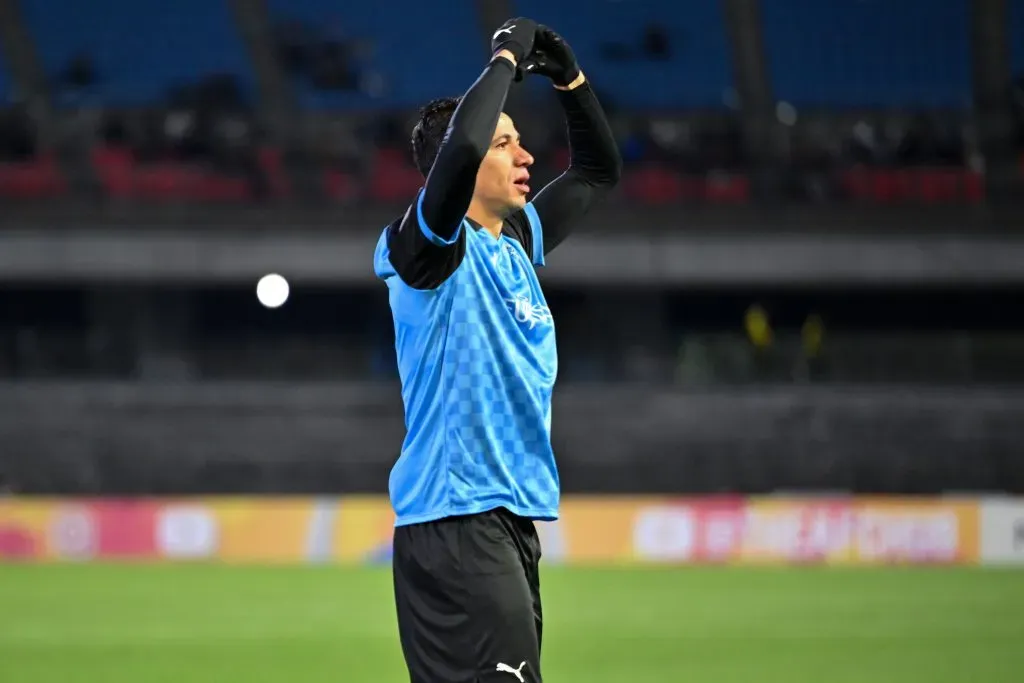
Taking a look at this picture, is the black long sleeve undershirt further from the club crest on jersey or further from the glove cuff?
the club crest on jersey

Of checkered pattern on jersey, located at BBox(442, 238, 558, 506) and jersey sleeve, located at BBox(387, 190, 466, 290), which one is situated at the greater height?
jersey sleeve, located at BBox(387, 190, 466, 290)

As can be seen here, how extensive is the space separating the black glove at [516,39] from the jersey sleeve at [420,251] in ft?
1.58

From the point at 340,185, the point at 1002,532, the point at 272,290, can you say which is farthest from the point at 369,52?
the point at 1002,532

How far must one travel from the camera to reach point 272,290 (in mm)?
27172

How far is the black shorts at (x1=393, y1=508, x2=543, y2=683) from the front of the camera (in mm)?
4113

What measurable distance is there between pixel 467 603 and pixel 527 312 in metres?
0.76

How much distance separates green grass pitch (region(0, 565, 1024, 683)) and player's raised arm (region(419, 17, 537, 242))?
6.76 metres

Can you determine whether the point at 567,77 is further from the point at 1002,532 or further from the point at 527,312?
the point at 1002,532

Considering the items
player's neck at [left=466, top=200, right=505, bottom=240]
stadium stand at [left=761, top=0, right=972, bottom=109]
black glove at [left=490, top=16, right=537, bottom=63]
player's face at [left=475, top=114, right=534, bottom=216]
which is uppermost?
stadium stand at [left=761, top=0, right=972, bottom=109]

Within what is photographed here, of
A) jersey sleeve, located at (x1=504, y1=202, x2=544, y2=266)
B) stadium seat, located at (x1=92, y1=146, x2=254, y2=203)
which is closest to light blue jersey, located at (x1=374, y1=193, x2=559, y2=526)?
jersey sleeve, located at (x1=504, y1=202, x2=544, y2=266)

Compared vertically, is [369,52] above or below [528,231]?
above

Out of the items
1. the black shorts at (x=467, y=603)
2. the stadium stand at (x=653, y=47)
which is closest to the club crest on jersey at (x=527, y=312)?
the black shorts at (x=467, y=603)

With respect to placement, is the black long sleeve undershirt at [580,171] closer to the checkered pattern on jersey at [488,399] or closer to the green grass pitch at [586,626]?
the checkered pattern on jersey at [488,399]

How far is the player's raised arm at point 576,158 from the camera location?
15.6ft
